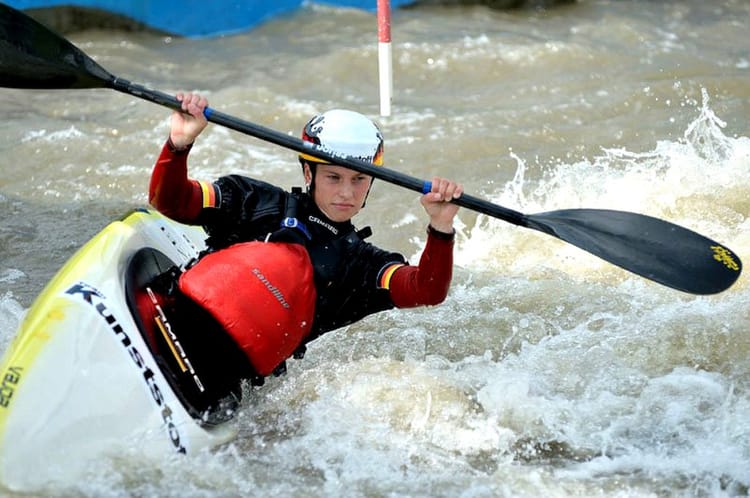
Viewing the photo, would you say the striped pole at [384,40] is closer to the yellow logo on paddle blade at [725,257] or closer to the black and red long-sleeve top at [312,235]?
the black and red long-sleeve top at [312,235]

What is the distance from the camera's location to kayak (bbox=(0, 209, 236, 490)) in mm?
2887

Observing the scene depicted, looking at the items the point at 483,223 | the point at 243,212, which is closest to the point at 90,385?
the point at 243,212

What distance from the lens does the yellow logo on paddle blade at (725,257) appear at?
335cm

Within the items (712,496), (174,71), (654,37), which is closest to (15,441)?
(712,496)

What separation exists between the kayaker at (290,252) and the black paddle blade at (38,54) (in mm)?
608

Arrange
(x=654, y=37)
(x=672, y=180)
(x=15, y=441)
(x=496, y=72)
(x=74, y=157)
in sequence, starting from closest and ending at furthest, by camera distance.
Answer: (x=15, y=441) < (x=672, y=180) < (x=74, y=157) < (x=496, y=72) < (x=654, y=37)

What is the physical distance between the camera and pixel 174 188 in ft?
10.8

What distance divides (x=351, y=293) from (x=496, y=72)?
4.72 metres

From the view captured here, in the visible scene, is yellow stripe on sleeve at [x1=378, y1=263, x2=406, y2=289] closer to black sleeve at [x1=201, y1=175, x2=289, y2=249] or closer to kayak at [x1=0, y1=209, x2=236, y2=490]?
black sleeve at [x1=201, y1=175, x2=289, y2=249]

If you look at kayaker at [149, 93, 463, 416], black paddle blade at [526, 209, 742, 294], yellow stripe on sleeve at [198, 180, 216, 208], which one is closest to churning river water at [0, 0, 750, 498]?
black paddle blade at [526, 209, 742, 294]

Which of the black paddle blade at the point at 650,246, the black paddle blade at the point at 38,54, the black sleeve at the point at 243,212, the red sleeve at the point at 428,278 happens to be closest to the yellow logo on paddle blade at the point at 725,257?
the black paddle blade at the point at 650,246

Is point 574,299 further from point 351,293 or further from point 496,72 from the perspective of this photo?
point 496,72

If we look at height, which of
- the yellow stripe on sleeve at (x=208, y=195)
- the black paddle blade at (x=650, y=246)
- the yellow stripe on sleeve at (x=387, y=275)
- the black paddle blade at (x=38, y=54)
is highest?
the black paddle blade at (x=38, y=54)

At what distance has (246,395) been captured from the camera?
139 inches
